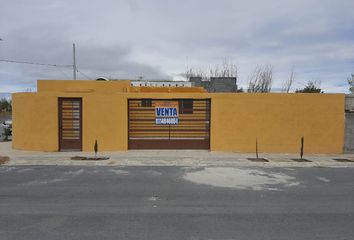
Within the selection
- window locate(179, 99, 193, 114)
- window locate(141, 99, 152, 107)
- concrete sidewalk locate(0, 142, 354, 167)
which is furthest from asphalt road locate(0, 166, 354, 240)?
window locate(141, 99, 152, 107)

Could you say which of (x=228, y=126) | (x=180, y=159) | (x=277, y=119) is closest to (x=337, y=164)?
(x=277, y=119)

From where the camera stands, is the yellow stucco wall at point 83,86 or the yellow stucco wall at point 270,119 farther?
the yellow stucco wall at point 83,86

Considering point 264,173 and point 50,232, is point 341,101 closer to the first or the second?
point 264,173

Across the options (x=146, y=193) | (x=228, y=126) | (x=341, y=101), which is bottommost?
(x=146, y=193)

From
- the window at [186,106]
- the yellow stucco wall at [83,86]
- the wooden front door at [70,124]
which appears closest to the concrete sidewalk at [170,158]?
the wooden front door at [70,124]

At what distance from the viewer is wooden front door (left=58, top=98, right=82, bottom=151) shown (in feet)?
53.3

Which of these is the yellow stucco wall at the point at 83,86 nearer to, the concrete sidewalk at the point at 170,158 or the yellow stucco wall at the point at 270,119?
the concrete sidewalk at the point at 170,158

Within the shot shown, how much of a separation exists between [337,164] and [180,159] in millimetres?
6038

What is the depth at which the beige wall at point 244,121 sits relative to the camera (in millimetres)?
16203

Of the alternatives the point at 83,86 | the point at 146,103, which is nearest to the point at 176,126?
the point at 146,103

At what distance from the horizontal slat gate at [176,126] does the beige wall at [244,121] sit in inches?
25.9

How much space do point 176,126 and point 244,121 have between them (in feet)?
10.6

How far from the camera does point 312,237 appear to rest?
555 centimetres

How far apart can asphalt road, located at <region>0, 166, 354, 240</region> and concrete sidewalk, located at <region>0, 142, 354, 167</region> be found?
155 cm
